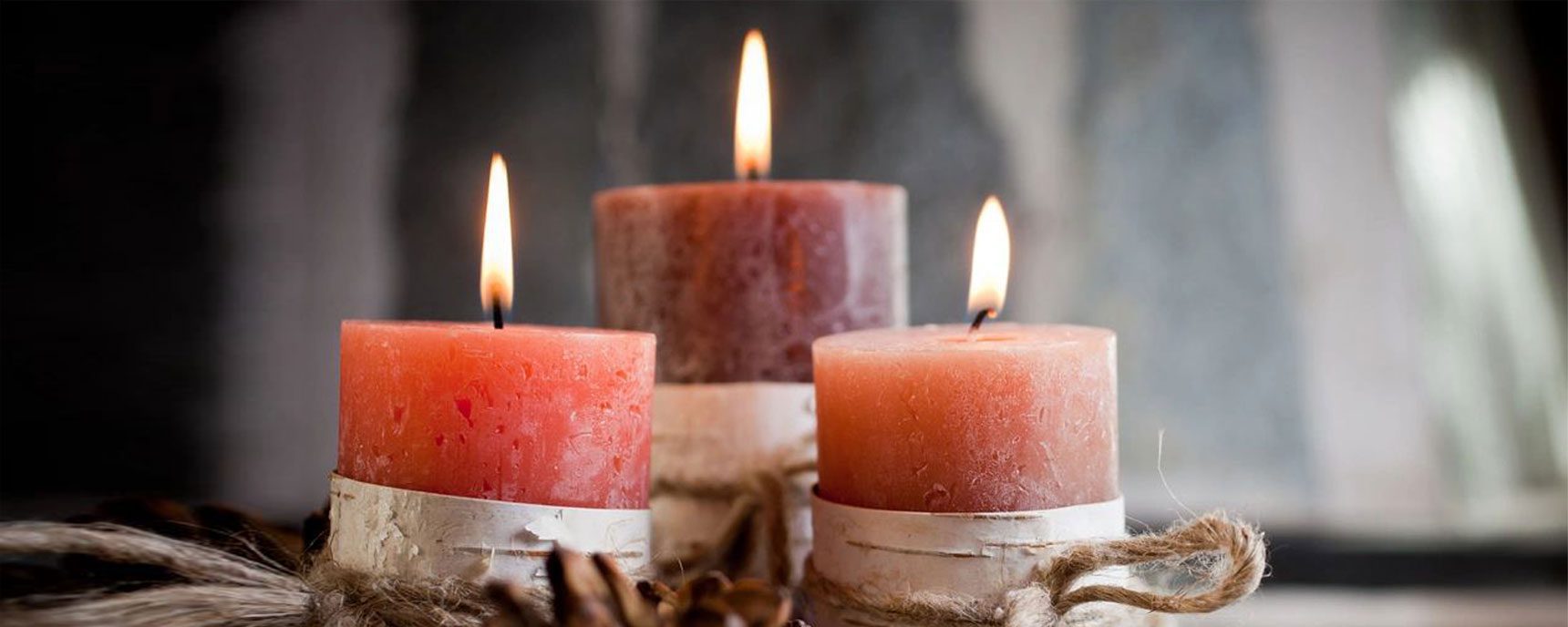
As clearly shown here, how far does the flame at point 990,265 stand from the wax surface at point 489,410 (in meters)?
0.19

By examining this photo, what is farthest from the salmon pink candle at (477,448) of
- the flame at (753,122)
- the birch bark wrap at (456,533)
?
the flame at (753,122)

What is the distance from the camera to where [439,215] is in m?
1.22

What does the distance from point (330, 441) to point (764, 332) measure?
727 millimetres

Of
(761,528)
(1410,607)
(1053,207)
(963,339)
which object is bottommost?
(1410,607)

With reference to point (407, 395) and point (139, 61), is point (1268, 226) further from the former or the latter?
point (139, 61)

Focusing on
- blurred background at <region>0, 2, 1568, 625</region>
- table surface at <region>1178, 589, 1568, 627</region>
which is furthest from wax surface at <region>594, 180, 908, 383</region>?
table surface at <region>1178, 589, 1568, 627</region>

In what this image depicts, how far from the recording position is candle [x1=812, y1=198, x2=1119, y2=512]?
1.76 feet

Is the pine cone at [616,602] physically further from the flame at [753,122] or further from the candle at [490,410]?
the flame at [753,122]

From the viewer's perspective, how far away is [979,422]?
0.54 meters

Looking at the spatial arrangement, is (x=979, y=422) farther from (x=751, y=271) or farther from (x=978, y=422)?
(x=751, y=271)

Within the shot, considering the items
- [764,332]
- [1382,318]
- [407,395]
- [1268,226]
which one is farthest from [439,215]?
[1382,318]

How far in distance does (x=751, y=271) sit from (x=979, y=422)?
21cm

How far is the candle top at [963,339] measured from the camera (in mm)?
542

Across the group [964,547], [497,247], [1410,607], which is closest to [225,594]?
[497,247]
